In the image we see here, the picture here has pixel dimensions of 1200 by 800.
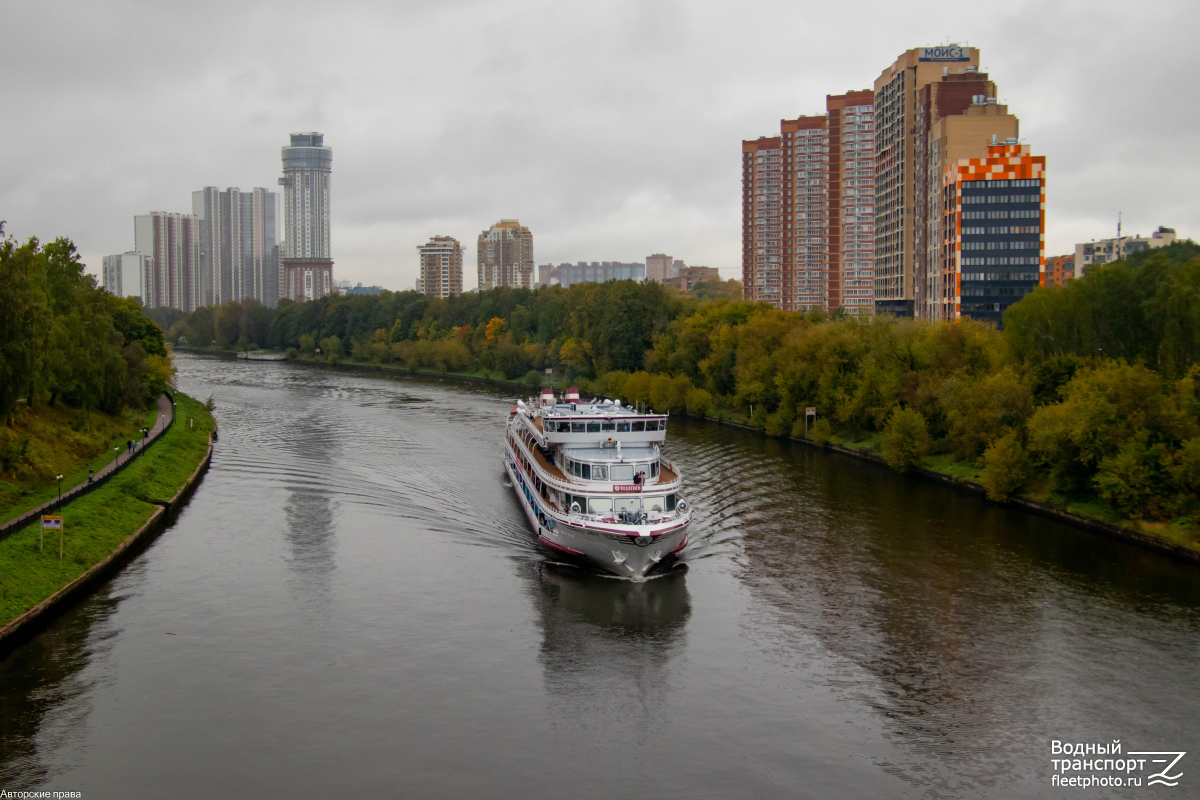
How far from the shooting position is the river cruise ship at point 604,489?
104 feet

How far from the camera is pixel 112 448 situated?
50.2m

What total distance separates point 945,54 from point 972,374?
195 feet

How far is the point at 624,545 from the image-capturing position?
3127cm

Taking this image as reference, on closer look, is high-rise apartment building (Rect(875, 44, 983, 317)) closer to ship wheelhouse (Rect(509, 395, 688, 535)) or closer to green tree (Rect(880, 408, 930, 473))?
green tree (Rect(880, 408, 930, 473))

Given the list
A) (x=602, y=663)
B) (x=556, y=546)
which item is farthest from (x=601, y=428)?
(x=602, y=663)

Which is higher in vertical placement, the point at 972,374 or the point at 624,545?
the point at 972,374

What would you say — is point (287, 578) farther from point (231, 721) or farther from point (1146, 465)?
point (1146, 465)

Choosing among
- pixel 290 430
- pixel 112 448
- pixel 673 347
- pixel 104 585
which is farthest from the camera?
pixel 673 347

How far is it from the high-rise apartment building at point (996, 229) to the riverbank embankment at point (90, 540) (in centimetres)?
6537

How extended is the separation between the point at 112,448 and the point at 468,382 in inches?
2495

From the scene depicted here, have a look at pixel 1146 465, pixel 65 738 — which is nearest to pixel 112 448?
pixel 65 738

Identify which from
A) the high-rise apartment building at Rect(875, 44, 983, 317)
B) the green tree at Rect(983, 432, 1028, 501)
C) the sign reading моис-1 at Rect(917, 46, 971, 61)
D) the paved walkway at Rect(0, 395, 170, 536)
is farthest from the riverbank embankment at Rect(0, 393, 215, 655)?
the sign reading моис-1 at Rect(917, 46, 971, 61)

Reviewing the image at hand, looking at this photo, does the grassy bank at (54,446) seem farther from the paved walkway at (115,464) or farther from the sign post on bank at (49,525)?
the sign post on bank at (49,525)

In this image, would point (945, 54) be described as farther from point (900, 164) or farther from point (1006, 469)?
point (1006, 469)
